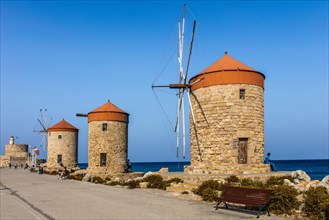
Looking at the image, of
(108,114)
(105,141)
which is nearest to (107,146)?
(105,141)

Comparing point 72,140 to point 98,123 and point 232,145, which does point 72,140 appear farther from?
point 232,145

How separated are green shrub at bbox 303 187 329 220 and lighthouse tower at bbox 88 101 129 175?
23.3 metres

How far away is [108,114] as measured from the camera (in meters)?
31.6

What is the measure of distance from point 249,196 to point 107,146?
73.5 feet

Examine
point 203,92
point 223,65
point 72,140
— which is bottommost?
point 72,140

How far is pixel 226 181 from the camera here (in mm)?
16266

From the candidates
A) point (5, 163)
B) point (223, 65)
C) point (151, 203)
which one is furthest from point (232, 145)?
point (5, 163)

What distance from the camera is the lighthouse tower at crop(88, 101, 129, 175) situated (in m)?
31.4

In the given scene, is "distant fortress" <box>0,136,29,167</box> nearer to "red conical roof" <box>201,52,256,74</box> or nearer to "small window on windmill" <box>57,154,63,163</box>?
"small window on windmill" <box>57,154,63,163</box>

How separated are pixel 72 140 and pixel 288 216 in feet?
118

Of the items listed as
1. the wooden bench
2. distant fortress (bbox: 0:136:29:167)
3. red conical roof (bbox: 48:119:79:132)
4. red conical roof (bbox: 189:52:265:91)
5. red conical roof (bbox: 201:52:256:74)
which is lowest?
distant fortress (bbox: 0:136:29:167)

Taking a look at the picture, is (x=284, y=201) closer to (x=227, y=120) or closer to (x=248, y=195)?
(x=248, y=195)

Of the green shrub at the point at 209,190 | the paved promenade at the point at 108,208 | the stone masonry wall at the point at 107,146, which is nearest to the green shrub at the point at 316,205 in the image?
the paved promenade at the point at 108,208

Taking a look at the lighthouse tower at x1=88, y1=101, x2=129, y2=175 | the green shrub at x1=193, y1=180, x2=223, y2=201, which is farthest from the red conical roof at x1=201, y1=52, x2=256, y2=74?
the lighthouse tower at x1=88, y1=101, x2=129, y2=175
